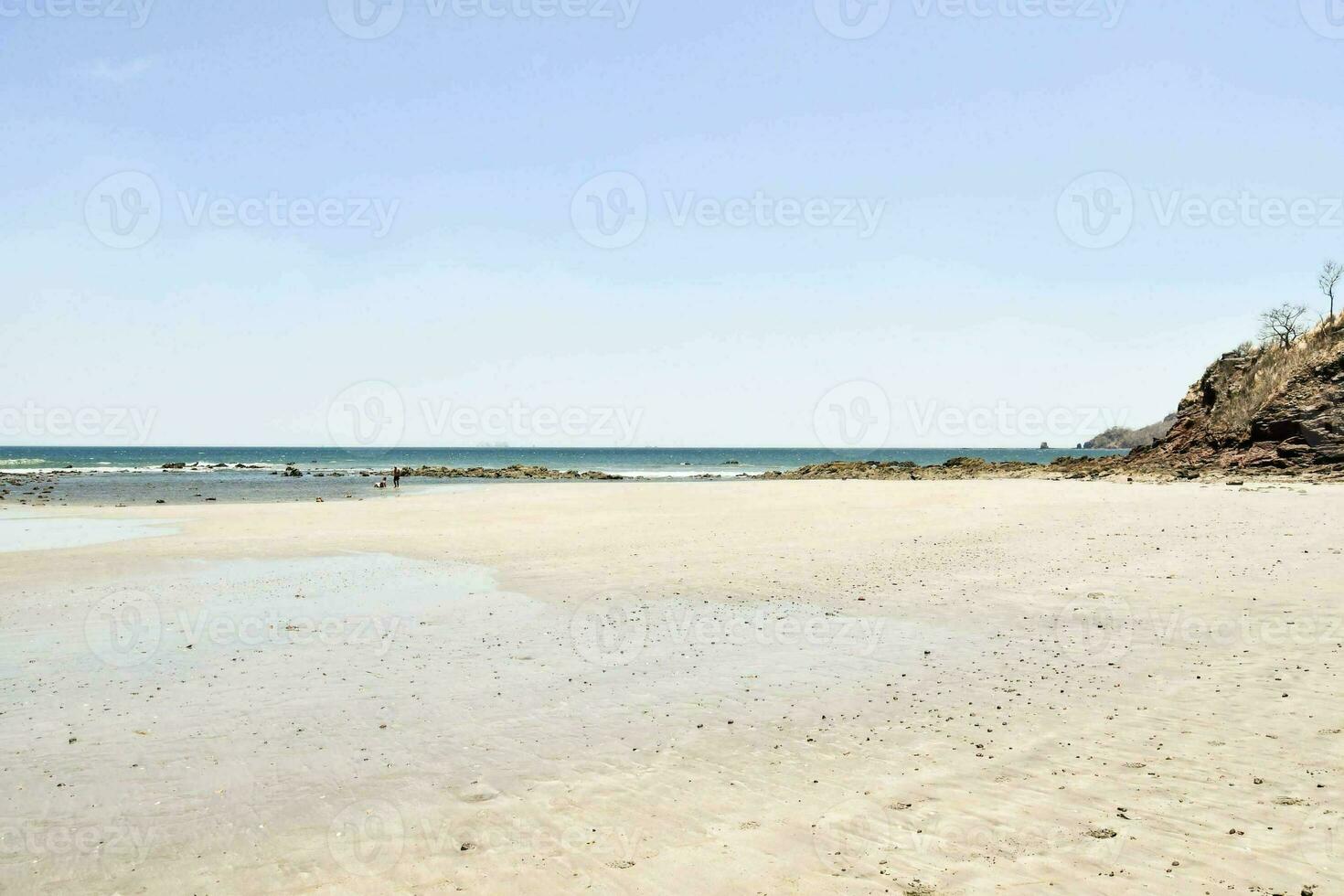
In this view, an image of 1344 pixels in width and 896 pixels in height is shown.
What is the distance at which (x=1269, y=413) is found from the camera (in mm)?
34688

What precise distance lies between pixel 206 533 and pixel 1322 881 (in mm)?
26078

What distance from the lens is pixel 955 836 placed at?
5773 millimetres

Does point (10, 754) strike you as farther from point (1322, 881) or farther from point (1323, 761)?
point (1323, 761)

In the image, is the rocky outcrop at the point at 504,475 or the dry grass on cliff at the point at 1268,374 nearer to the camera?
the dry grass on cliff at the point at 1268,374

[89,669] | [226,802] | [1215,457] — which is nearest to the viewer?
[226,802]

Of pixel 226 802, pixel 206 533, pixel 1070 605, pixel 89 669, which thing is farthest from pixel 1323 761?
pixel 206 533
